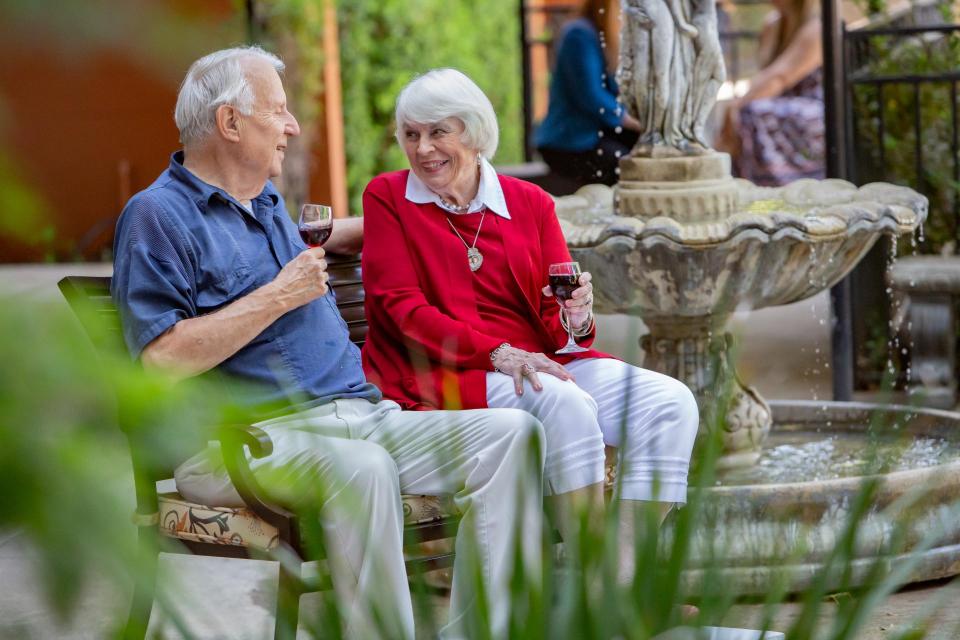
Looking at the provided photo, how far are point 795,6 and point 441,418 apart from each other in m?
6.00

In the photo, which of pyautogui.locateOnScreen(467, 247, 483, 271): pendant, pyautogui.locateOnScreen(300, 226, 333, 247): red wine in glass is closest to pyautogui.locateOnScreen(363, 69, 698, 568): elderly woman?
pyautogui.locateOnScreen(467, 247, 483, 271): pendant

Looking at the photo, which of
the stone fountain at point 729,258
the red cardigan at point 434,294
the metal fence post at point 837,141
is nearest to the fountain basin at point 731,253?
the stone fountain at point 729,258

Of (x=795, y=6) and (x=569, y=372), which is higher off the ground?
(x=795, y=6)

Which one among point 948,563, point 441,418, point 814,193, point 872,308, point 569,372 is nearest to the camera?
point 441,418

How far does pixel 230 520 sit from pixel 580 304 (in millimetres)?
810

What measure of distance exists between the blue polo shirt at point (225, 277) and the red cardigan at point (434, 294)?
10 centimetres

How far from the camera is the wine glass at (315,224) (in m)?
2.73

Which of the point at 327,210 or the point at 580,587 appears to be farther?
the point at 327,210

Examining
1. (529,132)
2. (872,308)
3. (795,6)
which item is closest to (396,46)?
(529,132)

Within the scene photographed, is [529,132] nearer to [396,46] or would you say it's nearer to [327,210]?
[396,46]

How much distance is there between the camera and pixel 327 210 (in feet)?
9.00

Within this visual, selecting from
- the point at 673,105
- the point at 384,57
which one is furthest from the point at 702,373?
the point at 384,57

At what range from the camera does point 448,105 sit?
9.72ft

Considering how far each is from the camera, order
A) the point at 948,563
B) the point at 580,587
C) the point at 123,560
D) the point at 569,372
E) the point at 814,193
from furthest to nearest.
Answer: the point at 814,193, the point at 948,563, the point at 569,372, the point at 580,587, the point at 123,560
